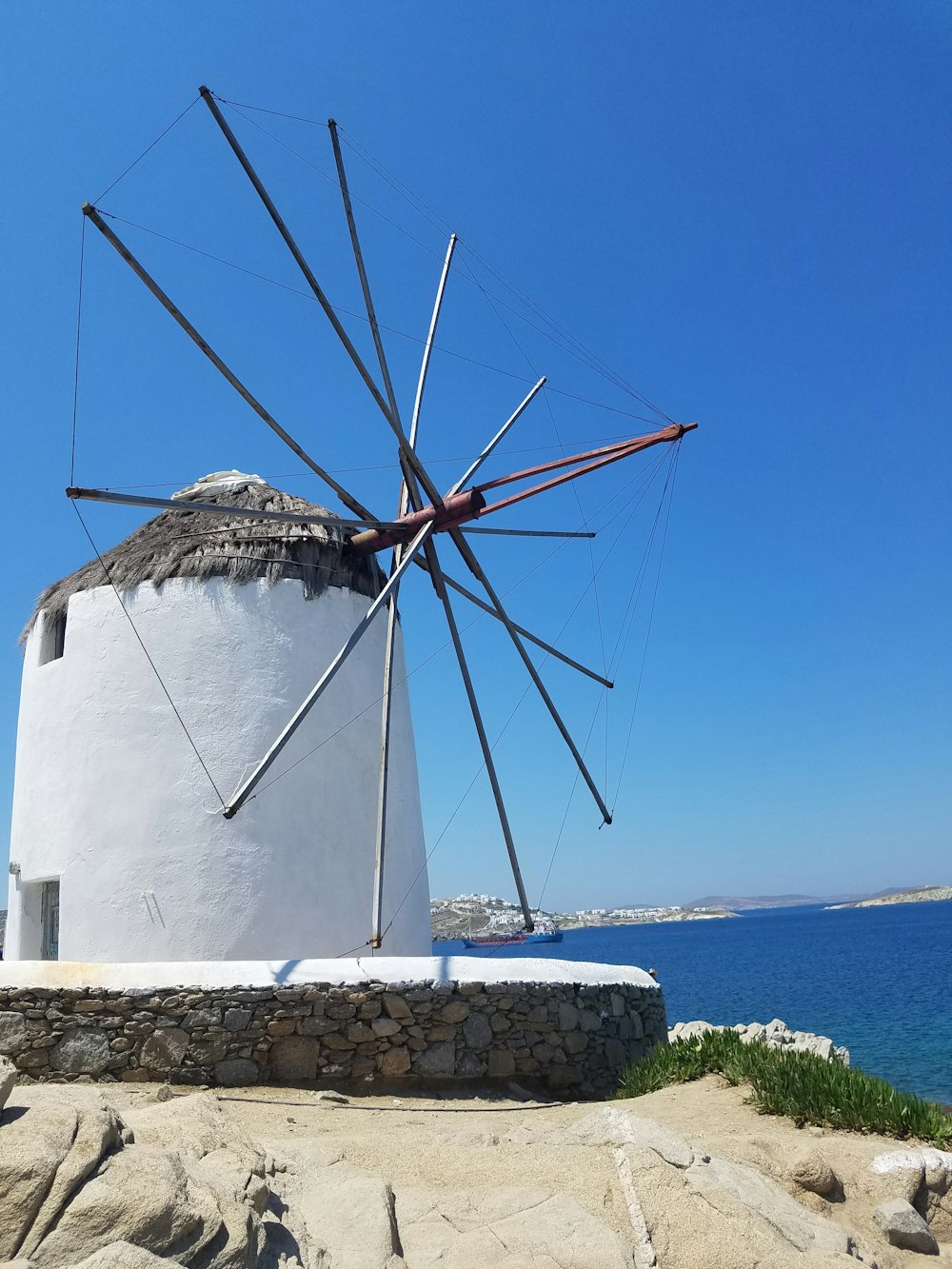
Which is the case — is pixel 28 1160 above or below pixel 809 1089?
above

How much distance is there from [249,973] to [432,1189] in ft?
10.4

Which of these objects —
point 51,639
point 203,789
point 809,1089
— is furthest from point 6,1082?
point 51,639

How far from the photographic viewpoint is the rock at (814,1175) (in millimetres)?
5426

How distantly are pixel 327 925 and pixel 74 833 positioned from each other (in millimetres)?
2634

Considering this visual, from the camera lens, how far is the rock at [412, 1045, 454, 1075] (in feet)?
25.1

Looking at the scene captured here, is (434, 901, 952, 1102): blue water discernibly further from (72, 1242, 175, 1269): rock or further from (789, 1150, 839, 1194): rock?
(72, 1242, 175, 1269): rock

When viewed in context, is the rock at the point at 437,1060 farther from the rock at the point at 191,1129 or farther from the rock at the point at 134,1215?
the rock at the point at 134,1215

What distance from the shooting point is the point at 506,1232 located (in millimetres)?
4203

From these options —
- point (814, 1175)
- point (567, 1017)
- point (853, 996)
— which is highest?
point (567, 1017)

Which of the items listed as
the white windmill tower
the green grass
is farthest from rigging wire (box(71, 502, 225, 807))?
the green grass

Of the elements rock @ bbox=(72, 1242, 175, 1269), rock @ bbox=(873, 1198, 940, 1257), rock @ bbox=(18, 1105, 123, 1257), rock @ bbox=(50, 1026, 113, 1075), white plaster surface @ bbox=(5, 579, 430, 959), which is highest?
white plaster surface @ bbox=(5, 579, 430, 959)

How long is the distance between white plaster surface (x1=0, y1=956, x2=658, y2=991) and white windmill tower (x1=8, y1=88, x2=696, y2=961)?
46.6 inches

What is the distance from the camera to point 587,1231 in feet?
13.9

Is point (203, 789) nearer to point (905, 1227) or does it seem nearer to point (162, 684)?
point (162, 684)
